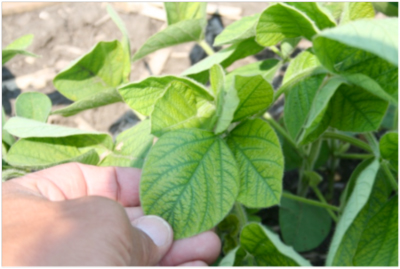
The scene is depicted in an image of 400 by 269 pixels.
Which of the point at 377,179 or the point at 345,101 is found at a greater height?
the point at 345,101

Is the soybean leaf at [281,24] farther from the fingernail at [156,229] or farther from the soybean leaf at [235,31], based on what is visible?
the fingernail at [156,229]

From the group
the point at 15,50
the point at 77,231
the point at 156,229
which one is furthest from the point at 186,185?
the point at 15,50

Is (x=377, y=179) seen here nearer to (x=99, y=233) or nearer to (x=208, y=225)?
(x=208, y=225)

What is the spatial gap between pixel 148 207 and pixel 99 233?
0.13 m

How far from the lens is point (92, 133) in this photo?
100 cm

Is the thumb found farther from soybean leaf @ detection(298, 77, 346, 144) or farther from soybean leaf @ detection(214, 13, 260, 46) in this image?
soybean leaf @ detection(214, 13, 260, 46)

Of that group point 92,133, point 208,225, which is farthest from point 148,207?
point 92,133

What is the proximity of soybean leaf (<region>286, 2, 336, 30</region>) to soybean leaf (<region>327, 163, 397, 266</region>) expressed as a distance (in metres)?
0.30

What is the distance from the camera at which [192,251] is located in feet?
3.24

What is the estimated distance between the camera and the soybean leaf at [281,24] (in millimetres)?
855

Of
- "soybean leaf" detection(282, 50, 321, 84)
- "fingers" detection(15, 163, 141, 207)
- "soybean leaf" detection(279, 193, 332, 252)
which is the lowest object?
"soybean leaf" detection(279, 193, 332, 252)

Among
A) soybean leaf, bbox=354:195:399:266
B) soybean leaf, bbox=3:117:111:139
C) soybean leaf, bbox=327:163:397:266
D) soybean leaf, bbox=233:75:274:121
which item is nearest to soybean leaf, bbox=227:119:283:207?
soybean leaf, bbox=233:75:274:121

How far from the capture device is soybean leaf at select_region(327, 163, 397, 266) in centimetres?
77

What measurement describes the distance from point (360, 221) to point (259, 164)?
0.86 ft
